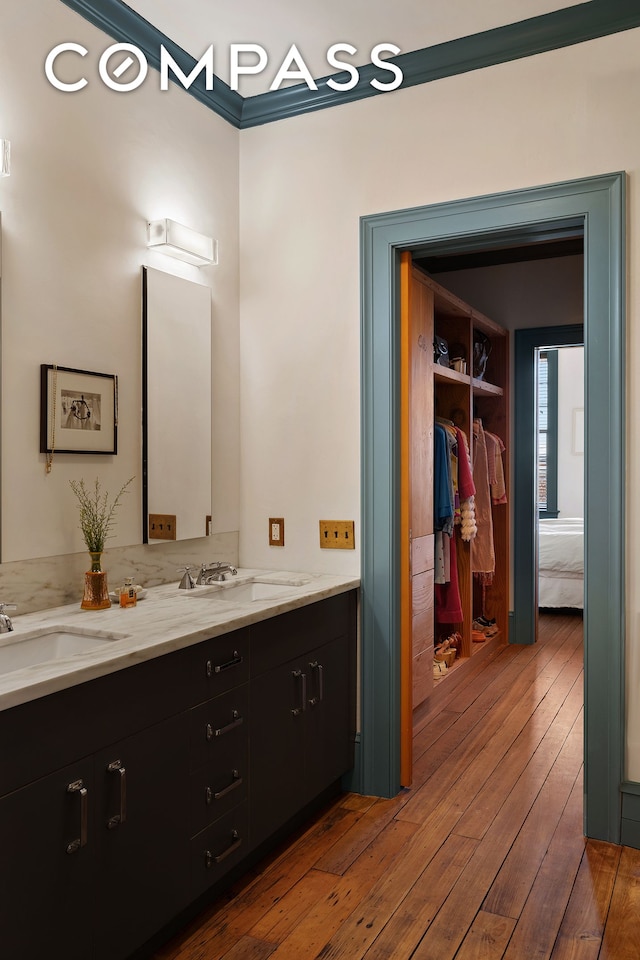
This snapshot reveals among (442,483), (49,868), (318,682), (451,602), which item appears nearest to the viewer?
(49,868)

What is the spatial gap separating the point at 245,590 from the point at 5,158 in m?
1.74

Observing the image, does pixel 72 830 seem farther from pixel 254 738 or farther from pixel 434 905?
pixel 434 905

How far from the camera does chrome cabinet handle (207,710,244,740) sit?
221 cm

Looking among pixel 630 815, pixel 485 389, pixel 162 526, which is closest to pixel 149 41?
pixel 162 526

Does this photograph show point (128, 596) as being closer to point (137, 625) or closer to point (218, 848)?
point (137, 625)

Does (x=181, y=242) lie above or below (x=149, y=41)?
below

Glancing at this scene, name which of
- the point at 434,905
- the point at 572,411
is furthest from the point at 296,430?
the point at 572,411

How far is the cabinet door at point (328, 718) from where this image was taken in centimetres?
276

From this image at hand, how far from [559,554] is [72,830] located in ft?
→ 18.8

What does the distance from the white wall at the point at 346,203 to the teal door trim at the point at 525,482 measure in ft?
9.27

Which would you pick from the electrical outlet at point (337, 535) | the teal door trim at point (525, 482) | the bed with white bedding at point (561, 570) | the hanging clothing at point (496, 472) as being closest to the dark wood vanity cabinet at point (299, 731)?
the electrical outlet at point (337, 535)

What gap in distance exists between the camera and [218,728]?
2.25 meters

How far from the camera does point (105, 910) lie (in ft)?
5.92

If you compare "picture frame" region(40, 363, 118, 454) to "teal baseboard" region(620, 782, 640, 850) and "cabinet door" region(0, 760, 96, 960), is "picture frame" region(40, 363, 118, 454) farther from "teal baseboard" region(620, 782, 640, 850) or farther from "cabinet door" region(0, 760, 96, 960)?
"teal baseboard" region(620, 782, 640, 850)
